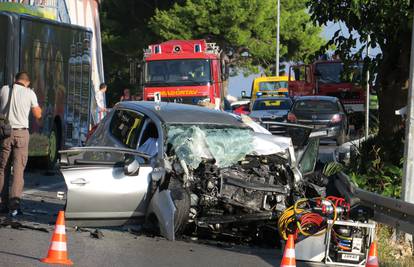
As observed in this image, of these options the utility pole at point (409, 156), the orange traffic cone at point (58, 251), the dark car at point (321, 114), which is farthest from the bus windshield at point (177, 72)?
the orange traffic cone at point (58, 251)

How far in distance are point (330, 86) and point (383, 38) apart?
2312cm

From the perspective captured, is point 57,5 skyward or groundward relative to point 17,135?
skyward

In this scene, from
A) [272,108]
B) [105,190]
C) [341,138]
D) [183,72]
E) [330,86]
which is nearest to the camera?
[105,190]

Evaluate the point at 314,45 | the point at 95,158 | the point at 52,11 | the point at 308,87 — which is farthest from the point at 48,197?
the point at 314,45

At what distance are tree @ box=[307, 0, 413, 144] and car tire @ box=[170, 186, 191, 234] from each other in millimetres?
4219

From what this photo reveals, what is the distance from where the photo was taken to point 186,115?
36.3 feet

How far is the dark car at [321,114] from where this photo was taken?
2758 cm

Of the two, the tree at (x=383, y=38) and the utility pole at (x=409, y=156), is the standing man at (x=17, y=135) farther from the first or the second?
the utility pole at (x=409, y=156)

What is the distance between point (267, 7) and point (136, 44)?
7.68m

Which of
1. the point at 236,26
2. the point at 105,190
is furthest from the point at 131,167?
the point at 236,26

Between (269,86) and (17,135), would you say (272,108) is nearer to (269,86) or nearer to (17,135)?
(269,86)

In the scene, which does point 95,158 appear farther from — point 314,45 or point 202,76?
point 314,45

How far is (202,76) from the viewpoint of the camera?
85.4ft

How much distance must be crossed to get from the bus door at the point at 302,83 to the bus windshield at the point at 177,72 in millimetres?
11092
